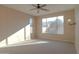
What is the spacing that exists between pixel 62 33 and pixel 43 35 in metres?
2.04

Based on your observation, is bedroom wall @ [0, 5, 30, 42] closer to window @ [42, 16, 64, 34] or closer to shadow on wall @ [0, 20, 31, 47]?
shadow on wall @ [0, 20, 31, 47]

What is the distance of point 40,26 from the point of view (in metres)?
10.4

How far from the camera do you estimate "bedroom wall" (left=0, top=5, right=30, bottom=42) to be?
6371 mm

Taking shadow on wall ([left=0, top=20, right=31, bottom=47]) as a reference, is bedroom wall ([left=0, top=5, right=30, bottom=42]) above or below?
above

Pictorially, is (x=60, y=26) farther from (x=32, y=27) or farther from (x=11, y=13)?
(x=11, y=13)

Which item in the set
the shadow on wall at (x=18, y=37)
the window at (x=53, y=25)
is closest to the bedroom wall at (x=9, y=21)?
the shadow on wall at (x=18, y=37)

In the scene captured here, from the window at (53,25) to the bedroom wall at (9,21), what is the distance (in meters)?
2.30

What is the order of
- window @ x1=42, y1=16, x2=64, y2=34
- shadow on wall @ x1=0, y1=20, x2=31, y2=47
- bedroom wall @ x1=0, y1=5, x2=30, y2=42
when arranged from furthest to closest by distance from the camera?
window @ x1=42, y1=16, x2=64, y2=34
shadow on wall @ x1=0, y1=20, x2=31, y2=47
bedroom wall @ x1=0, y1=5, x2=30, y2=42

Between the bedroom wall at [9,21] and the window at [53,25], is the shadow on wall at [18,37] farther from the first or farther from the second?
the window at [53,25]

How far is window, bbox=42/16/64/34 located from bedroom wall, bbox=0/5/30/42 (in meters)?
2.30

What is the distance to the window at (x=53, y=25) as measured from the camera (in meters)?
8.77

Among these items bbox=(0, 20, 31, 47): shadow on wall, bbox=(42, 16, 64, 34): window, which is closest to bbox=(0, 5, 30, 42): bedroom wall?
bbox=(0, 20, 31, 47): shadow on wall
